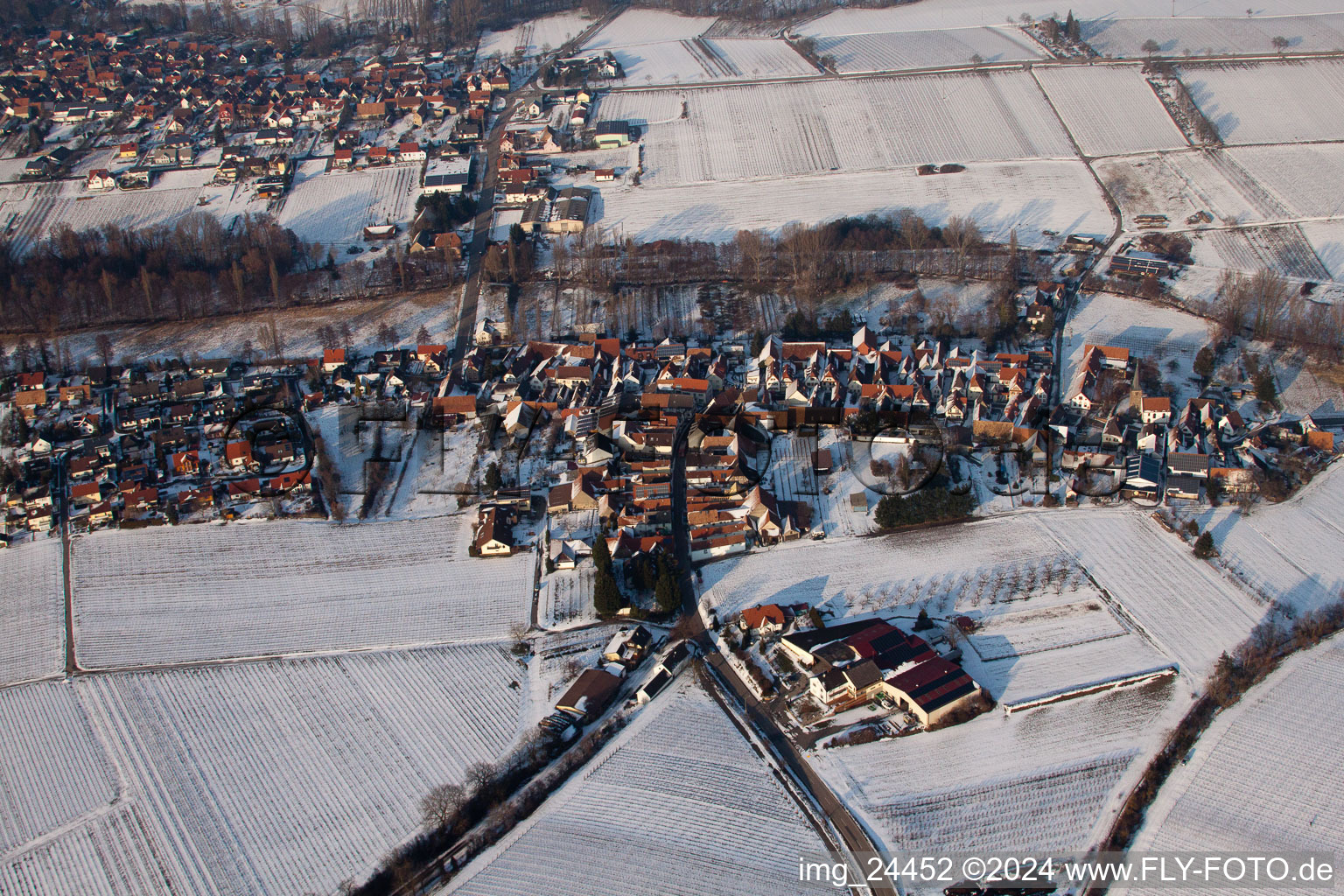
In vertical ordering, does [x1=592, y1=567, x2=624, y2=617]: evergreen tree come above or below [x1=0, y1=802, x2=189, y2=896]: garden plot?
above

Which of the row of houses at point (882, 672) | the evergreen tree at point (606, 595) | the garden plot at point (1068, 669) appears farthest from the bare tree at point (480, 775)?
the garden plot at point (1068, 669)

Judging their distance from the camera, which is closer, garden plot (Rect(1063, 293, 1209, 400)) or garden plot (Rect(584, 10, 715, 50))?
garden plot (Rect(1063, 293, 1209, 400))

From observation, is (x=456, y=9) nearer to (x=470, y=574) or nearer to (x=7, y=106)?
(x=7, y=106)

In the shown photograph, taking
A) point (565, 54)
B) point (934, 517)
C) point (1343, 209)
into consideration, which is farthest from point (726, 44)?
point (934, 517)

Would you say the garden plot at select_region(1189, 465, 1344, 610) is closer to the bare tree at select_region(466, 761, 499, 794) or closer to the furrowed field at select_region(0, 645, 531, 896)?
the furrowed field at select_region(0, 645, 531, 896)

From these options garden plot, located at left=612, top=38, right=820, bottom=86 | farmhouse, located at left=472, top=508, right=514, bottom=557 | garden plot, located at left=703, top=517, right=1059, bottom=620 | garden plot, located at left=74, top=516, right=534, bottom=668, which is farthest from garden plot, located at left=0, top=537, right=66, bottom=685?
garden plot, located at left=612, top=38, right=820, bottom=86

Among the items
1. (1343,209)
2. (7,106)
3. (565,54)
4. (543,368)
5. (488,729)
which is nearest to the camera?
(488,729)

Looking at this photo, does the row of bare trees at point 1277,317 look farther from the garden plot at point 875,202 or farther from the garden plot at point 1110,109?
the garden plot at point 1110,109

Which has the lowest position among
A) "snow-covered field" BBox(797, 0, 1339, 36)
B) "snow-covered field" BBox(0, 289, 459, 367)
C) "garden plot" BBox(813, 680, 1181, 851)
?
"garden plot" BBox(813, 680, 1181, 851)
